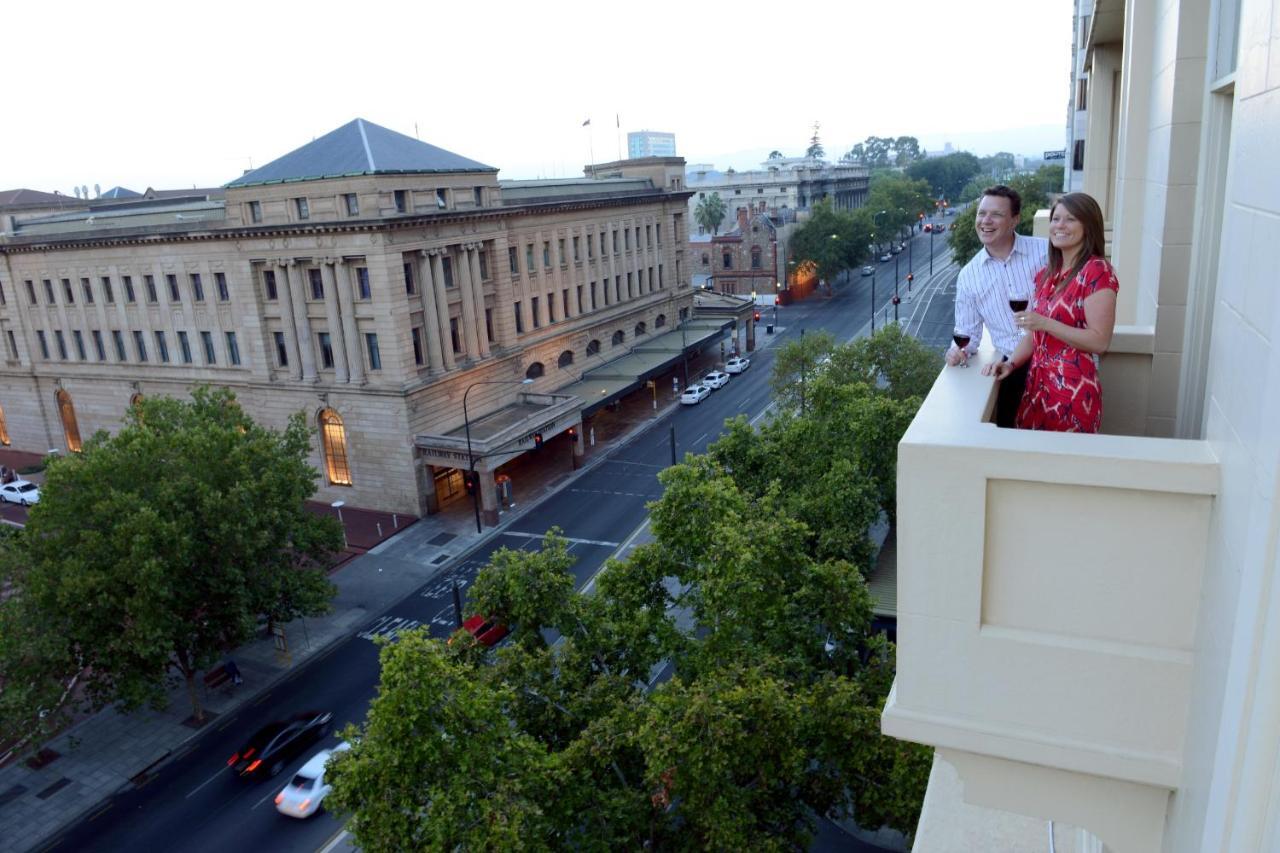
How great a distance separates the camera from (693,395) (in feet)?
203

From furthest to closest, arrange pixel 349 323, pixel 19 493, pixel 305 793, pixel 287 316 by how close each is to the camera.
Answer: pixel 19 493 → pixel 287 316 → pixel 349 323 → pixel 305 793

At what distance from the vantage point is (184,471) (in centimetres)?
2808

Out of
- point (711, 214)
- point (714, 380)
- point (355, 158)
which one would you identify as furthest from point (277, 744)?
point (711, 214)

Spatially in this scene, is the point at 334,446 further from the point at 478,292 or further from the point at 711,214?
the point at 711,214

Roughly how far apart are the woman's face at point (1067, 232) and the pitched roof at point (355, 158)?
132 ft

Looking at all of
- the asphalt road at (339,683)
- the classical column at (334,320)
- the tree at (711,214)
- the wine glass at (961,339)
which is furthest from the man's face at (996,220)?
the tree at (711,214)

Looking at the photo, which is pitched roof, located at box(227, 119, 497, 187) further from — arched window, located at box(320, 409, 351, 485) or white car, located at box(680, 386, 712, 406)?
white car, located at box(680, 386, 712, 406)

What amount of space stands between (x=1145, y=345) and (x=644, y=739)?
10.2 m

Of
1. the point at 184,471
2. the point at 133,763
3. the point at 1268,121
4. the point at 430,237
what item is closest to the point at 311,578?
the point at 184,471

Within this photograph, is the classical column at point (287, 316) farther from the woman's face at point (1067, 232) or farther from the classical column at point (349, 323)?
the woman's face at point (1067, 232)

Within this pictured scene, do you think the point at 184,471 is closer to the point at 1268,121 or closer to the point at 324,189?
the point at 324,189

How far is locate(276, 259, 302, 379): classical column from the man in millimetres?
43374

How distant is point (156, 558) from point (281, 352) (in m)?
24.8

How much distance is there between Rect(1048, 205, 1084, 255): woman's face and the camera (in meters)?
5.74
